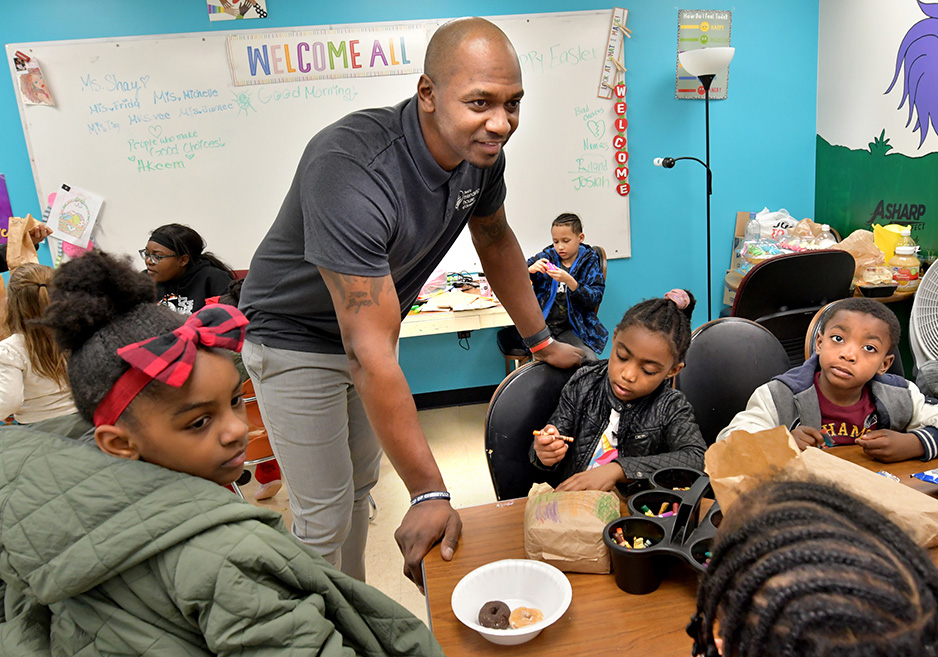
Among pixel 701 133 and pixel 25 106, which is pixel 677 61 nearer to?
pixel 701 133

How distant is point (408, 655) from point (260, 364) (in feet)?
2.85

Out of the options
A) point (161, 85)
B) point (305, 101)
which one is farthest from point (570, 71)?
point (161, 85)

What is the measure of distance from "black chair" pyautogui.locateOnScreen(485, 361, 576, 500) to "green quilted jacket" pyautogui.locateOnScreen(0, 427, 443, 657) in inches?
29.0

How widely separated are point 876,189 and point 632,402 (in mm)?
2979

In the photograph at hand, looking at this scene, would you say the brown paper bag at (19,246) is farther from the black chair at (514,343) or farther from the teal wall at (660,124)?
the black chair at (514,343)

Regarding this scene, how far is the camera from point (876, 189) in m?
3.62

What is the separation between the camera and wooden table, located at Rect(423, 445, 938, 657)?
0.84 m

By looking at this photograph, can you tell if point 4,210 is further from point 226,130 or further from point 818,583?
point 818,583

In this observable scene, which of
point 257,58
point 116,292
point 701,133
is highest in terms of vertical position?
point 257,58

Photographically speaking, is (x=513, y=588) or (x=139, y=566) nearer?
(x=139, y=566)

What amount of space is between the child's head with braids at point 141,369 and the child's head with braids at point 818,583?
632 millimetres

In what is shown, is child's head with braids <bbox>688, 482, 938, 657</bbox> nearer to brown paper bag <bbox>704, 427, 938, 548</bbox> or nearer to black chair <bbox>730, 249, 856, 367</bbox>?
brown paper bag <bbox>704, 427, 938, 548</bbox>

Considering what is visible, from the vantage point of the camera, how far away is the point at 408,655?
2.65ft

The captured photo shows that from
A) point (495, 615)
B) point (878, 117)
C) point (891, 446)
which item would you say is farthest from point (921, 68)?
point (495, 615)
